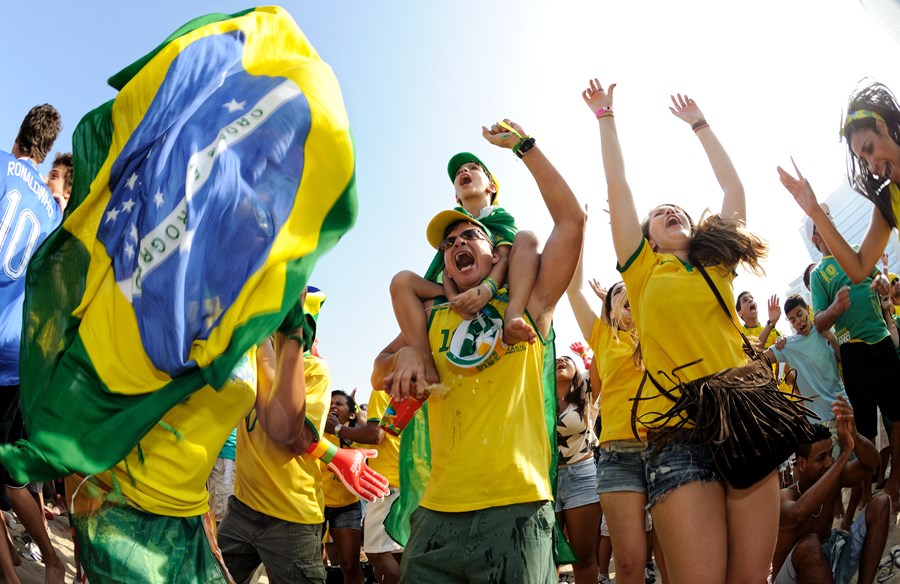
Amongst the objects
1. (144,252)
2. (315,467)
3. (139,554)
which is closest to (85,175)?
(144,252)

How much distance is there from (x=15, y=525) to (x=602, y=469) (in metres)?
5.44

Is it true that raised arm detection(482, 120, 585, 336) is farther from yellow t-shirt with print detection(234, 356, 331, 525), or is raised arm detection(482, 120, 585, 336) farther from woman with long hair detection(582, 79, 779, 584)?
yellow t-shirt with print detection(234, 356, 331, 525)

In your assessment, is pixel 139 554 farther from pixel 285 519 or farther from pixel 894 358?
pixel 894 358

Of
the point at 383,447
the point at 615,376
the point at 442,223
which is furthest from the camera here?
the point at 383,447

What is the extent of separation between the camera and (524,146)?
10.7ft

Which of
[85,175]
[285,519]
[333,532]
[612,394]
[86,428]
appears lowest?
[333,532]

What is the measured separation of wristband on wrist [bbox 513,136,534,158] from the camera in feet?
10.7

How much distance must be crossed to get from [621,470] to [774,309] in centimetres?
464

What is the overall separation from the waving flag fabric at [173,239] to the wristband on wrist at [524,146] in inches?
34.4

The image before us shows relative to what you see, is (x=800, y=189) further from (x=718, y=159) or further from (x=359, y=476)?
(x=359, y=476)

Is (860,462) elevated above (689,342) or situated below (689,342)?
below

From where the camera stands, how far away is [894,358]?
6016mm

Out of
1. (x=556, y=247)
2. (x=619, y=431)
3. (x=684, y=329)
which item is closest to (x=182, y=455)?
(x=556, y=247)

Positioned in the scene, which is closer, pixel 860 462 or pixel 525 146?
pixel 525 146
